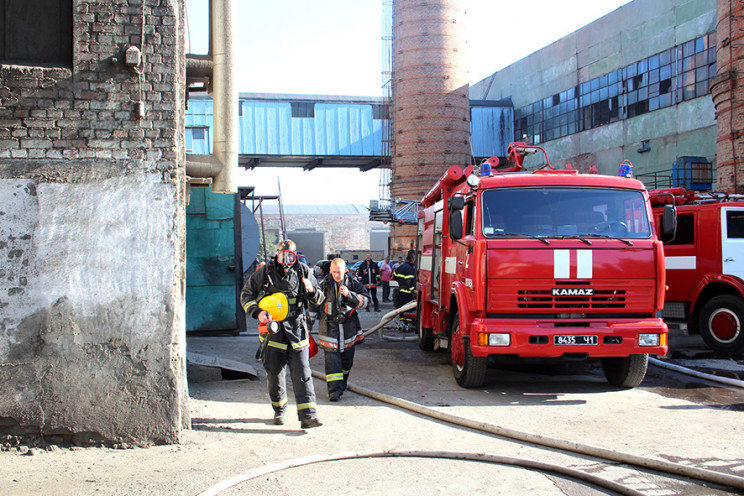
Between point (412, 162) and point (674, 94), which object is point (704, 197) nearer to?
point (674, 94)

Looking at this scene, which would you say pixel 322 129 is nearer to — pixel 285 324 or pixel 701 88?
pixel 701 88

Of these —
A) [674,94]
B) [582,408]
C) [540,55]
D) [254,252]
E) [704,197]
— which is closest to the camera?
[582,408]

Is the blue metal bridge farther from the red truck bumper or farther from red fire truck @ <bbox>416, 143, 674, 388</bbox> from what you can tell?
the red truck bumper

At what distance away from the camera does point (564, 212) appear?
24.9 ft

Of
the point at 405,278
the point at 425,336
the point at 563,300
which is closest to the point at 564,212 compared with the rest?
the point at 563,300

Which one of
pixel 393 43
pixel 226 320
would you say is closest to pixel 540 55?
pixel 393 43

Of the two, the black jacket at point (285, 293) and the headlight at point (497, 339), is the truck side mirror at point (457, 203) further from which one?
the black jacket at point (285, 293)

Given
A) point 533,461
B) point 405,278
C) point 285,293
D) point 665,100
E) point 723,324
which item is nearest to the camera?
point 533,461

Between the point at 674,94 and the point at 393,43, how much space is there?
1364cm

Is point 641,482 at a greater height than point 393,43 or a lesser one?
lesser

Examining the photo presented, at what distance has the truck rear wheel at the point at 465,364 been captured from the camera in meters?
7.79

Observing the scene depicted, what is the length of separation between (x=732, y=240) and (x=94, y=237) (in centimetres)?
980

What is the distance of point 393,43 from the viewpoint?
34156 millimetres

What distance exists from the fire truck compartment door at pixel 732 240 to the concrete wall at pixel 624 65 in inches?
653
